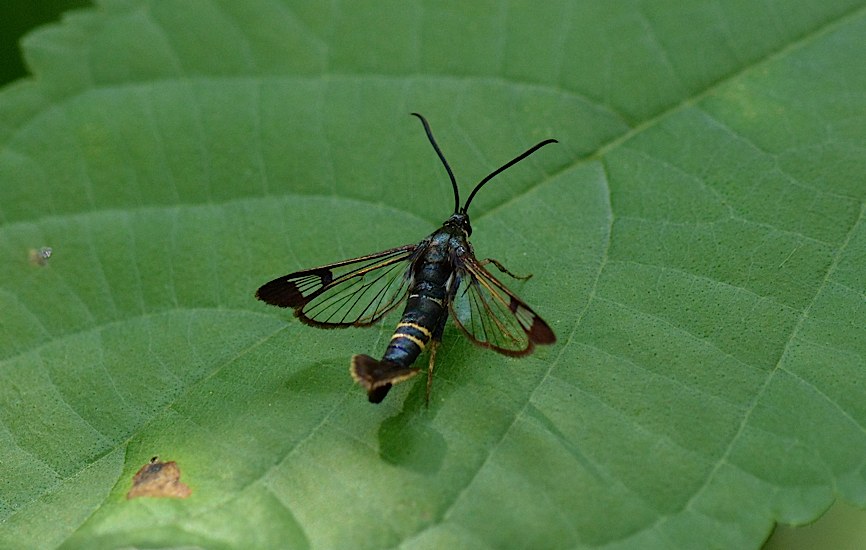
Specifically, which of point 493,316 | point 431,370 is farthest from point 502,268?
point 431,370

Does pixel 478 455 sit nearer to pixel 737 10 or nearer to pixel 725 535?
pixel 725 535

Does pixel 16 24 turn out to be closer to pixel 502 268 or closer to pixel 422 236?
pixel 422 236

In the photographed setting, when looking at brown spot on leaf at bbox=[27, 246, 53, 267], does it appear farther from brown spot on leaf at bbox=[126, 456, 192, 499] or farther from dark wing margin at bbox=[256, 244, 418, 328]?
brown spot on leaf at bbox=[126, 456, 192, 499]

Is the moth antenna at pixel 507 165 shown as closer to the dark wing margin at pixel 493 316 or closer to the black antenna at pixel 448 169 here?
the black antenna at pixel 448 169

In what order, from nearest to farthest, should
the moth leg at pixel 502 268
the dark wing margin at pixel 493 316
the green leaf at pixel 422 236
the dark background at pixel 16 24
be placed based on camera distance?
1. the green leaf at pixel 422 236
2. the dark wing margin at pixel 493 316
3. the moth leg at pixel 502 268
4. the dark background at pixel 16 24

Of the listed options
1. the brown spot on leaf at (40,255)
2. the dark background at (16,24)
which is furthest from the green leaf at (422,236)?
the dark background at (16,24)

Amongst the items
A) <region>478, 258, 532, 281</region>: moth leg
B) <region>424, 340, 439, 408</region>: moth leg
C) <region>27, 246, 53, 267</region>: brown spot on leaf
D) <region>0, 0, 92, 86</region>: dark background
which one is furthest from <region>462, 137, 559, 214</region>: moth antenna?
<region>0, 0, 92, 86</region>: dark background

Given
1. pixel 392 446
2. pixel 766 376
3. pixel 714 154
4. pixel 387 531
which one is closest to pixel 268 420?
pixel 392 446
